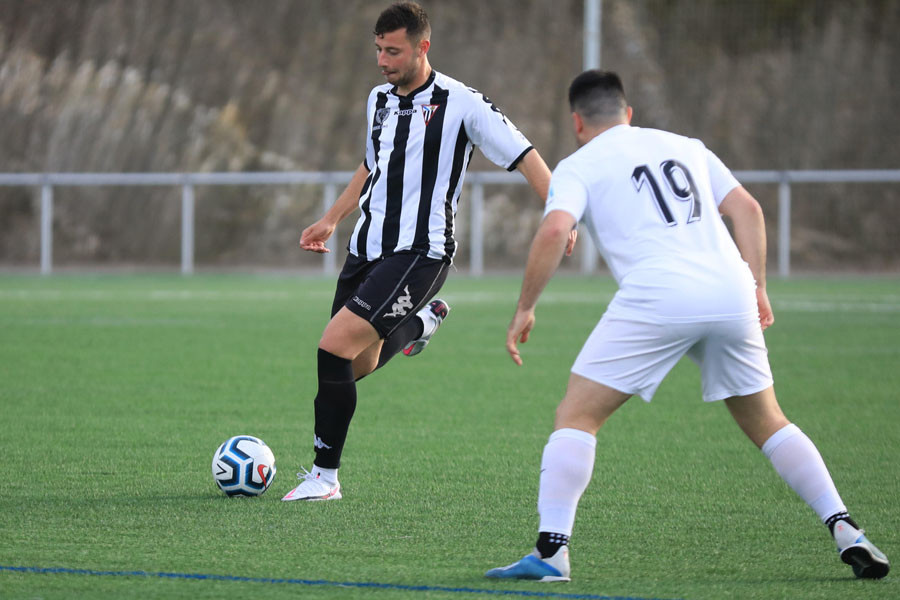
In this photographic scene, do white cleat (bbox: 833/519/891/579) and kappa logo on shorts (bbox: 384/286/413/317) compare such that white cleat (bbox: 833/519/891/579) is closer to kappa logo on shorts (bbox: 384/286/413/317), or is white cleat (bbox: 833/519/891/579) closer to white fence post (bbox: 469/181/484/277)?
kappa logo on shorts (bbox: 384/286/413/317)

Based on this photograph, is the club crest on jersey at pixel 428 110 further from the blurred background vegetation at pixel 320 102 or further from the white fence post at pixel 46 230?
the blurred background vegetation at pixel 320 102

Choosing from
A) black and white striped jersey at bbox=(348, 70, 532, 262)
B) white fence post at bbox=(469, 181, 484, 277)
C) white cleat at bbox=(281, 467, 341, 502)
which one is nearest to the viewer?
white cleat at bbox=(281, 467, 341, 502)

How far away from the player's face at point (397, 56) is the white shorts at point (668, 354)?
1993mm

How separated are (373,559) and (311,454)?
7.79 feet

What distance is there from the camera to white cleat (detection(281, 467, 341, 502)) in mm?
5605

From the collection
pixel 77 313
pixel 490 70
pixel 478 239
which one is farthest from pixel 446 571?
pixel 490 70

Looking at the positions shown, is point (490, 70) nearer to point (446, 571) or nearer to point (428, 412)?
point (428, 412)

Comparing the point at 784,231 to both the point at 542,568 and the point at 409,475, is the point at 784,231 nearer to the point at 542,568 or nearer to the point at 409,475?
the point at 409,475

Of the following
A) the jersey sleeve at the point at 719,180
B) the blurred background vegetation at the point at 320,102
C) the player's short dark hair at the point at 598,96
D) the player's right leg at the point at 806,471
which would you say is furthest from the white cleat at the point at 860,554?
the blurred background vegetation at the point at 320,102

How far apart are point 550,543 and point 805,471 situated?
36.9 inches

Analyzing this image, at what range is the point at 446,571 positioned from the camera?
435 cm

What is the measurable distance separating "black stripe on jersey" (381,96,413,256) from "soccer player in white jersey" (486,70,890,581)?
157 cm

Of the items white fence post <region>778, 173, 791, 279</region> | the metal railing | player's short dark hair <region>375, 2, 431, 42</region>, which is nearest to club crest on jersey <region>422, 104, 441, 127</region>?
player's short dark hair <region>375, 2, 431, 42</region>

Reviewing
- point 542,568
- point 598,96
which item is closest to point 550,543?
point 542,568
